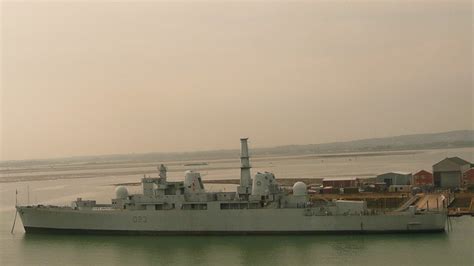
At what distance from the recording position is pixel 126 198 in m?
28.3

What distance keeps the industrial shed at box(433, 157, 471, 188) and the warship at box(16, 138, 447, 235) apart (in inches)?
562

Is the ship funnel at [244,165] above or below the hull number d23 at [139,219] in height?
above

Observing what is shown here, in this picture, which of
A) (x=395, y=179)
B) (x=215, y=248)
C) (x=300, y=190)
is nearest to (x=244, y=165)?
(x=300, y=190)

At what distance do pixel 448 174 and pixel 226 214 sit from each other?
2014 centimetres

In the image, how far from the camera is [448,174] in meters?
40.3

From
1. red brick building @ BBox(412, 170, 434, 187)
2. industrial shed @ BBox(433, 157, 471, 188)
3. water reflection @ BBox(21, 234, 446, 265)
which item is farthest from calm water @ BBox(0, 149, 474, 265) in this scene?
red brick building @ BBox(412, 170, 434, 187)

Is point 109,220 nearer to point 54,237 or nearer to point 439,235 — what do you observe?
point 54,237

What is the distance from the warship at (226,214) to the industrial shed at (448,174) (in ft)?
46.8

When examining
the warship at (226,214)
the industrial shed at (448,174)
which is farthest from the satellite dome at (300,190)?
the industrial shed at (448,174)

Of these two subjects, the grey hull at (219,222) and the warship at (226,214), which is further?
the warship at (226,214)

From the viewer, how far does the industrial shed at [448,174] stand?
4012 centimetres

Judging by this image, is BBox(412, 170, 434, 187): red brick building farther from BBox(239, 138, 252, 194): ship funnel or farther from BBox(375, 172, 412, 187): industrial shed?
BBox(239, 138, 252, 194): ship funnel

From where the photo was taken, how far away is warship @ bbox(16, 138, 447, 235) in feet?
84.3

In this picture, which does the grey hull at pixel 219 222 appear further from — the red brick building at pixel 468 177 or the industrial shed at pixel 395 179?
the industrial shed at pixel 395 179
